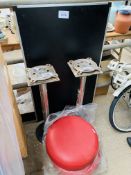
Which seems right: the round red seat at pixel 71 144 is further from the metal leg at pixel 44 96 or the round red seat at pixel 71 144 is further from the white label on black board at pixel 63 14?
the white label on black board at pixel 63 14

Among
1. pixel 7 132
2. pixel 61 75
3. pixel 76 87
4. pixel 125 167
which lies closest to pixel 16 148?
pixel 7 132

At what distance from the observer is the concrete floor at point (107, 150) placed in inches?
57.1

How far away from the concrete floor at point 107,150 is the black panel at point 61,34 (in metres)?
0.45

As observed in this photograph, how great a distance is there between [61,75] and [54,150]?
0.60 meters

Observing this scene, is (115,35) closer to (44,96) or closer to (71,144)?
(44,96)

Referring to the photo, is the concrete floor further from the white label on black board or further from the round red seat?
the white label on black board

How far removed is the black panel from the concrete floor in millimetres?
453

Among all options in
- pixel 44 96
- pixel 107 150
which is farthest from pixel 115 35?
pixel 107 150

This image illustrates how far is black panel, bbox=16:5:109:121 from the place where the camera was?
3.72 feet

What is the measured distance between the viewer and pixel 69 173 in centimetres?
121

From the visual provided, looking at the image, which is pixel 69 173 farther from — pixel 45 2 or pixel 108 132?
pixel 45 2

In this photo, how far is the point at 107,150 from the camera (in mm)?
1594

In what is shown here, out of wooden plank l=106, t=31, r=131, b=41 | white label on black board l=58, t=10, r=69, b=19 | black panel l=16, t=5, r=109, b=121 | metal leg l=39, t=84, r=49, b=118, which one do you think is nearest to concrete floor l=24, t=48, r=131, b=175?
metal leg l=39, t=84, r=49, b=118

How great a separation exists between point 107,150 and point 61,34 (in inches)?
42.2
